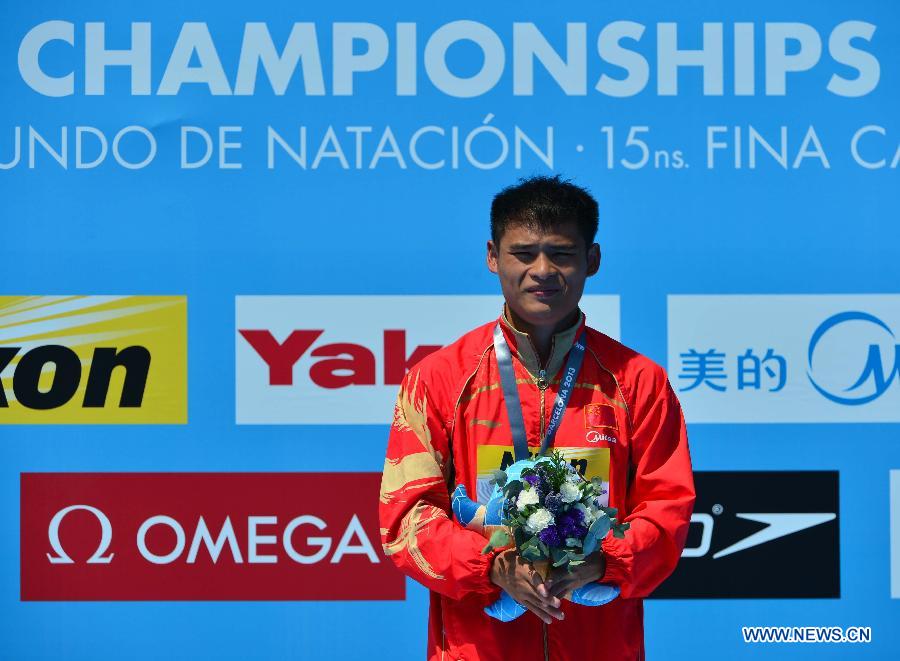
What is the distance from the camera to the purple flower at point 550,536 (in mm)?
1728

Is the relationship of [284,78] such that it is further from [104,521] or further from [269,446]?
[104,521]

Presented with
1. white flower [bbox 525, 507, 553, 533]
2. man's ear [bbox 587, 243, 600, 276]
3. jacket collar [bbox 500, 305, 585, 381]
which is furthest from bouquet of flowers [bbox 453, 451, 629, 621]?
man's ear [bbox 587, 243, 600, 276]

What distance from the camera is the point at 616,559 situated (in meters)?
1.83

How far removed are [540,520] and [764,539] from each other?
1611 millimetres

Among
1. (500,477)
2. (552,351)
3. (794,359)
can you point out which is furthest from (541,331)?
(794,359)

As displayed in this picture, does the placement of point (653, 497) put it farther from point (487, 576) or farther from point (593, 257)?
point (593, 257)

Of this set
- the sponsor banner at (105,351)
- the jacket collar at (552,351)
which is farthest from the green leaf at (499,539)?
the sponsor banner at (105,351)

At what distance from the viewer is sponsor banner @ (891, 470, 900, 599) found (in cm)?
309

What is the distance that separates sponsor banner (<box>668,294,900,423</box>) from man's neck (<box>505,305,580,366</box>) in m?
1.13

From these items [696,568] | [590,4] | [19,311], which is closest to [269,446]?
[19,311]

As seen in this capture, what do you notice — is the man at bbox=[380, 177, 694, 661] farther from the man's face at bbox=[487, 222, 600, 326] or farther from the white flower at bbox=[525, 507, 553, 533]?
the white flower at bbox=[525, 507, 553, 533]

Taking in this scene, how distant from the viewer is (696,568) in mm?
3109

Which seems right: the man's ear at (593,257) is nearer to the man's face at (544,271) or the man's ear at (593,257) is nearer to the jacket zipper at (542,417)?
the man's face at (544,271)

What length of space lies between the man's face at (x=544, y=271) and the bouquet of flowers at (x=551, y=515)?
1.03ft
